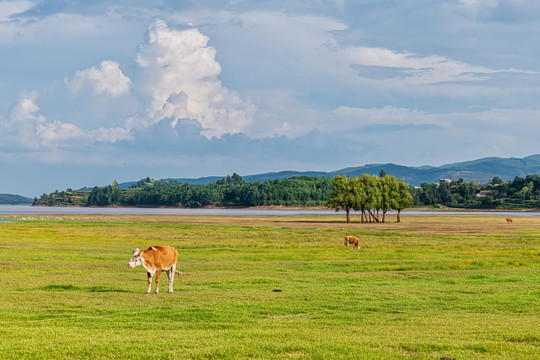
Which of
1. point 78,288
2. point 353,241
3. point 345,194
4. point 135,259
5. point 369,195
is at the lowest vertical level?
point 78,288

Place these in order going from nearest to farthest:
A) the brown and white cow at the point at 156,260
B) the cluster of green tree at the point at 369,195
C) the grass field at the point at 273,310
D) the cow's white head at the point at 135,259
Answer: the grass field at the point at 273,310 < the cow's white head at the point at 135,259 < the brown and white cow at the point at 156,260 < the cluster of green tree at the point at 369,195

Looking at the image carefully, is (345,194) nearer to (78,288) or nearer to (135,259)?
(78,288)

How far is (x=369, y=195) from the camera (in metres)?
133

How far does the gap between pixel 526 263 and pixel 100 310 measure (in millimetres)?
32131

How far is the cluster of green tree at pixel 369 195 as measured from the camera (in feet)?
436

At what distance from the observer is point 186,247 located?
54.8 meters

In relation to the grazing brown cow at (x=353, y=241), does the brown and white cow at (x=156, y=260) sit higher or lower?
higher

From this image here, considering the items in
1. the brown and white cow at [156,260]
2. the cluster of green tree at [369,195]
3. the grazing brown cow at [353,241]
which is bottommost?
the grazing brown cow at [353,241]

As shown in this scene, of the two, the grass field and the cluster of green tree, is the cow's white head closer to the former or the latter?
the grass field

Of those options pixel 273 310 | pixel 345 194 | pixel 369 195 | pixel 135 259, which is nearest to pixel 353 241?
pixel 135 259

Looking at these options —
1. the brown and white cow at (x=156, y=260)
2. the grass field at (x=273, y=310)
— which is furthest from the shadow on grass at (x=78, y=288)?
the brown and white cow at (x=156, y=260)

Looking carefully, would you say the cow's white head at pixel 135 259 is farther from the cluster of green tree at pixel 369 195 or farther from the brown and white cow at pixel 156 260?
the cluster of green tree at pixel 369 195

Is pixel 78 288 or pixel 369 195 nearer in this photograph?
pixel 78 288

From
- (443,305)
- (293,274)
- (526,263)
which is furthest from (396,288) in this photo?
(526,263)
